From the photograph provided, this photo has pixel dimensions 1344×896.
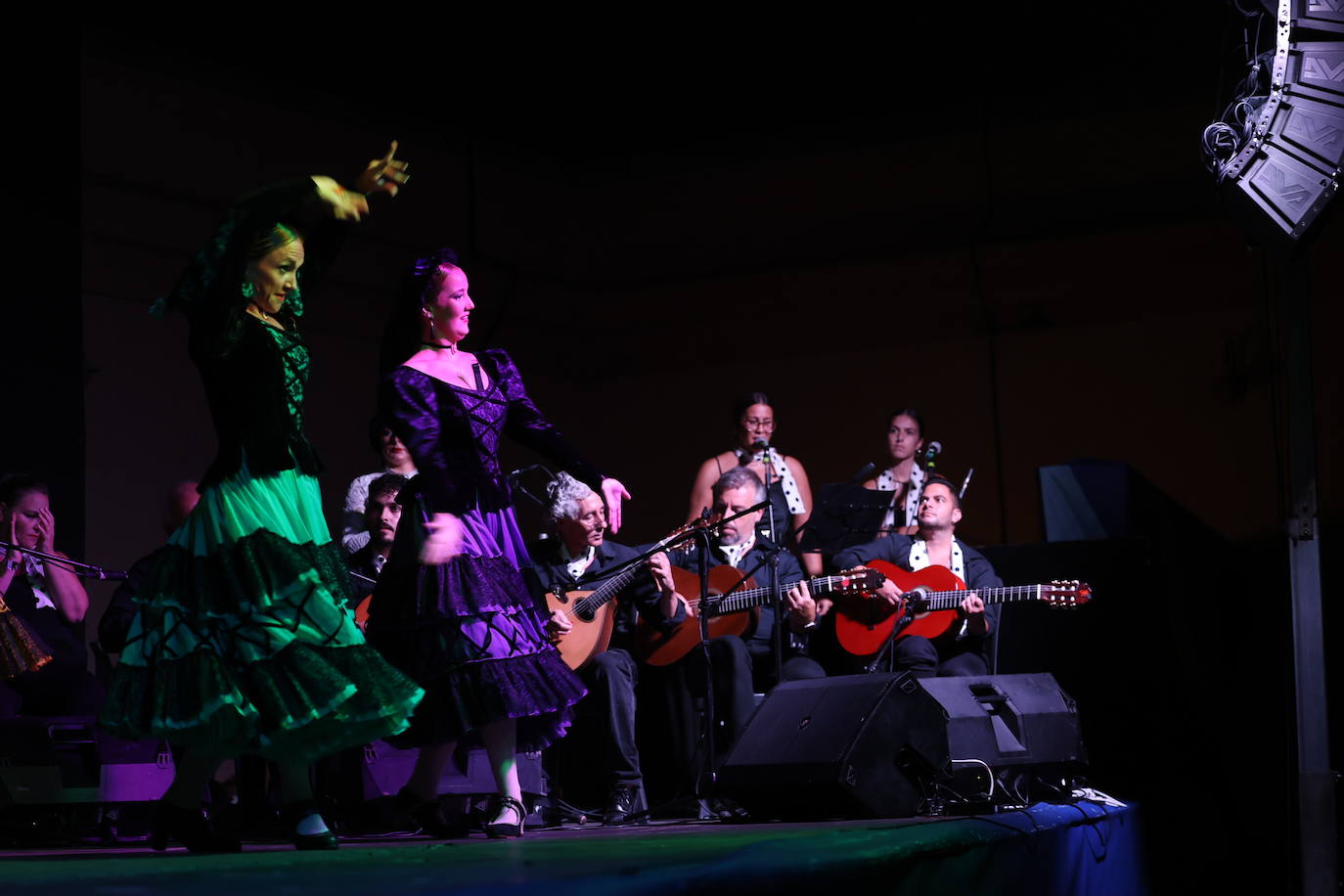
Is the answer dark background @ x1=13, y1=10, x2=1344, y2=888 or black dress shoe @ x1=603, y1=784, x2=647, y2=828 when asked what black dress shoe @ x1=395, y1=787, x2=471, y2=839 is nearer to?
black dress shoe @ x1=603, y1=784, x2=647, y2=828

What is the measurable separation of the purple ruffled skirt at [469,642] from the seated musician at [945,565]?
2.28 metres

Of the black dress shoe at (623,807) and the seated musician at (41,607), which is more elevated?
the seated musician at (41,607)

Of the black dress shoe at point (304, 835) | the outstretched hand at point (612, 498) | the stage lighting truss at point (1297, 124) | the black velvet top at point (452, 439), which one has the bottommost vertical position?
the black dress shoe at point (304, 835)

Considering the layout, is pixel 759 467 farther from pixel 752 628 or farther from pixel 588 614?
pixel 588 614

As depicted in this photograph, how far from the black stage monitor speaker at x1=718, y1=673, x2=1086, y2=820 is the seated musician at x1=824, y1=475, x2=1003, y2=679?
74cm

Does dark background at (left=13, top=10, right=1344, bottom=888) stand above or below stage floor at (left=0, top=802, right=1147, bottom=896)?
above

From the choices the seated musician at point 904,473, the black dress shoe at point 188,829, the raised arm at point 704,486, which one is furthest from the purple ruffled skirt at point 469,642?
the seated musician at point 904,473

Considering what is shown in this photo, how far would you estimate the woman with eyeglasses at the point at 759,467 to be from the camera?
23.2 ft

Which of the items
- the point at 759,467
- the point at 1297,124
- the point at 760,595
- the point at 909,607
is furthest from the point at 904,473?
the point at 1297,124

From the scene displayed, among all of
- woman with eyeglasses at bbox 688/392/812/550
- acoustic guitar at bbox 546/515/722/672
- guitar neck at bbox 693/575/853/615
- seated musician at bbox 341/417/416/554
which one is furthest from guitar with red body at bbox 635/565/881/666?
seated musician at bbox 341/417/416/554

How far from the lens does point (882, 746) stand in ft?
14.9

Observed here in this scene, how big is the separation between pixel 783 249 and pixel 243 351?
22.9 feet

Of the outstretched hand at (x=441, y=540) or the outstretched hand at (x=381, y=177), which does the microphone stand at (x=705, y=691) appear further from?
the outstretched hand at (x=381, y=177)

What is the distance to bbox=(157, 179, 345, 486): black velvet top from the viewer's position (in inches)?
131
